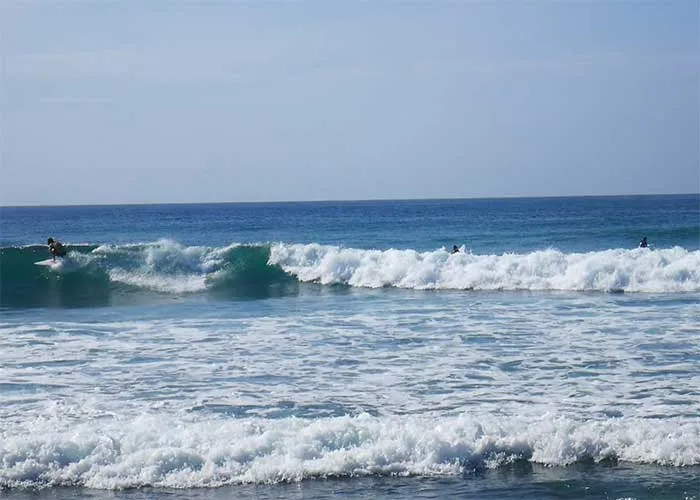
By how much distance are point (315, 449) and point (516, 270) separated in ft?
52.3

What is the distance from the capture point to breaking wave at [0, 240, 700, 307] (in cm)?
2161

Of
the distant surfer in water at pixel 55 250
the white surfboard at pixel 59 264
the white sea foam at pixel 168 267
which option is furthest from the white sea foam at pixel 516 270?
the distant surfer in water at pixel 55 250

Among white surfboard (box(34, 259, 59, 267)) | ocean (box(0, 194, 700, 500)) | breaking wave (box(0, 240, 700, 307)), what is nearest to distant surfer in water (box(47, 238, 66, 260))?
white surfboard (box(34, 259, 59, 267))

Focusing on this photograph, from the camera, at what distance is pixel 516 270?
23.2 meters

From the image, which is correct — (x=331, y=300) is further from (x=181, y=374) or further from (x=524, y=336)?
(x=181, y=374)

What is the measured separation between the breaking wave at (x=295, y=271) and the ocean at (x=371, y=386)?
13cm

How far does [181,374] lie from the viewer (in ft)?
37.4

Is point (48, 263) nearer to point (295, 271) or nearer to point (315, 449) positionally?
point (295, 271)

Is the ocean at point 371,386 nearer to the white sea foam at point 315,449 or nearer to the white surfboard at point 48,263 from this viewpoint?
the white sea foam at point 315,449

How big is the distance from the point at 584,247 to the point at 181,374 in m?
27.2

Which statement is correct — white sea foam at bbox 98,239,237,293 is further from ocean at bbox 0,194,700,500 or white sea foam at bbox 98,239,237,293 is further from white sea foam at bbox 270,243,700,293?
white sea foam at bbox 270,243,700,293

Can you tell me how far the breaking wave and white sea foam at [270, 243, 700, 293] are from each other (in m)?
0.03

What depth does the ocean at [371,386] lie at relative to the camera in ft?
25.1

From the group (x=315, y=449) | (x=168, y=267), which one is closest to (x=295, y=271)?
(x=168, y=267)
